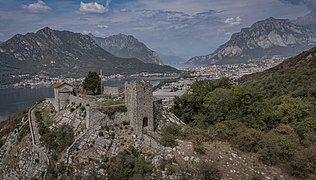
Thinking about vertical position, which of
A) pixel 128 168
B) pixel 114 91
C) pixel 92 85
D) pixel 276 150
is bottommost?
pixel 128 168

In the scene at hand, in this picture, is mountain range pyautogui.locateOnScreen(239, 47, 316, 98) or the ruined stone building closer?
the ruined stone building

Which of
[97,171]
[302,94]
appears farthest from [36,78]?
[97,171]

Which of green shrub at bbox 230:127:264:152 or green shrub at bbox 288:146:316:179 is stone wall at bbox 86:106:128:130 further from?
green shrub at bbox 288:146:316:179

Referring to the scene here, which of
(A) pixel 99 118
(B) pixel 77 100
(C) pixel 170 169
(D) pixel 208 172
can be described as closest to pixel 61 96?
(B) pixel 77 100

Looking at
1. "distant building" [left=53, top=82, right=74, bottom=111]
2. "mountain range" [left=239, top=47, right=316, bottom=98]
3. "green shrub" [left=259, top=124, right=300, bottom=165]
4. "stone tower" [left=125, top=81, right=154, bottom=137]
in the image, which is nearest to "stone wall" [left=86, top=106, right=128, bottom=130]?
"stone tower" [left=125, top=81, right=154, bottom=137]

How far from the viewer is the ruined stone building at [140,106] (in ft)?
65.9

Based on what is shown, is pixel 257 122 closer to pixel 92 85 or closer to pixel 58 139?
pixel 92 85

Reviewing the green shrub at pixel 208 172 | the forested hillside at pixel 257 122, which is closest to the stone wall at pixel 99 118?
the forested hillside at pixel 257 122

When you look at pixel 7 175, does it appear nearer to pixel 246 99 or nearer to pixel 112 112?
pixel 112 112

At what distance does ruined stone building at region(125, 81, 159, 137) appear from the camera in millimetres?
20078

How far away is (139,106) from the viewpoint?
20.2 meters

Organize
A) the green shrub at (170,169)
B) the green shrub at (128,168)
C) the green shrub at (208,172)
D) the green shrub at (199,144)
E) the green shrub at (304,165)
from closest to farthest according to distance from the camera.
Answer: the green shrub at (208,172) → the green shrub at (170,169) → the green shrub at (304,165) → the green shrub at (128,168) → the green shrub at (199,144)

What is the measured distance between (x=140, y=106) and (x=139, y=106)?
6 centimetres

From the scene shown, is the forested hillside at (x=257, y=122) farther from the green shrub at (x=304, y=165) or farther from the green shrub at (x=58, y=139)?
the green shrub at (x=58, y=139)
